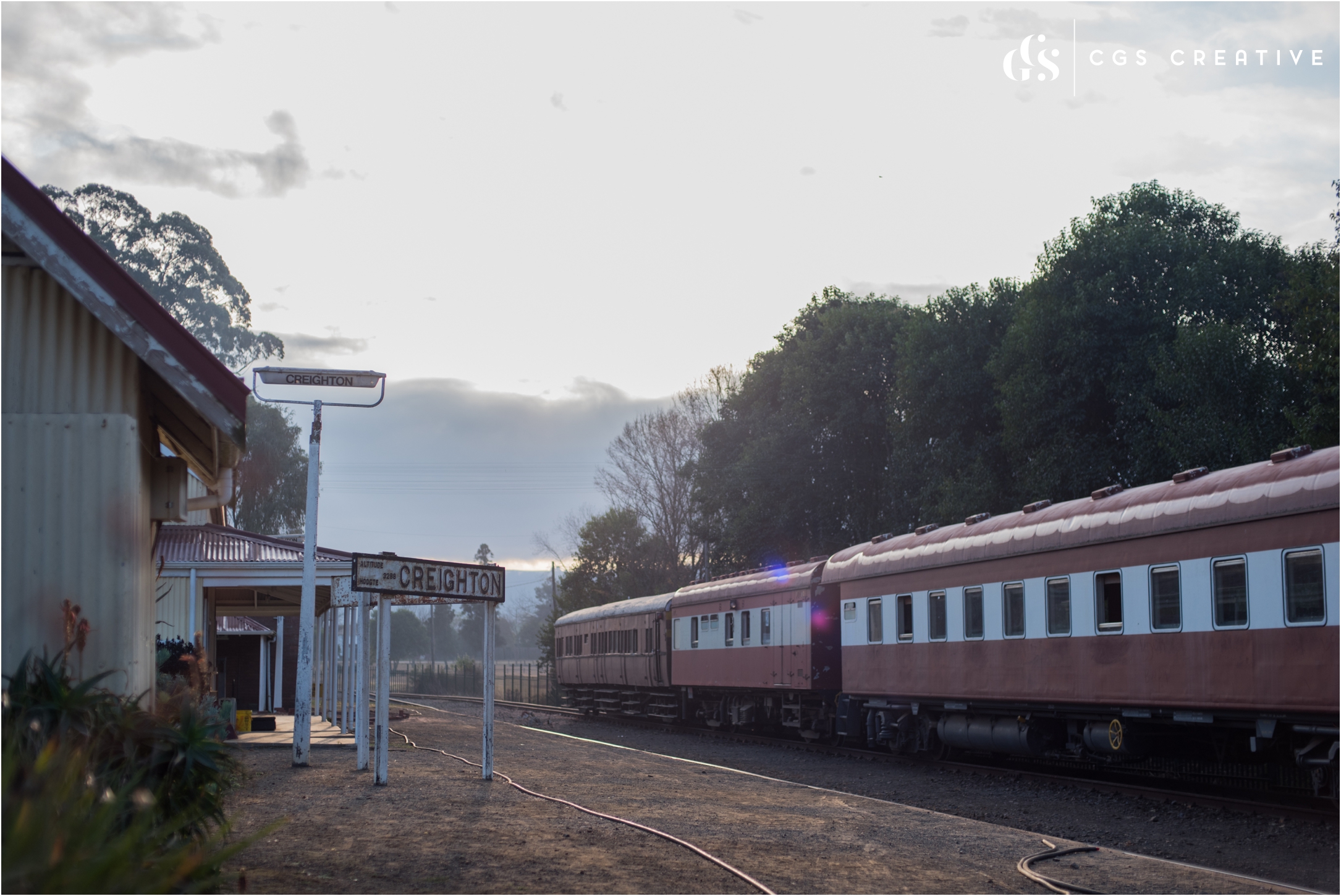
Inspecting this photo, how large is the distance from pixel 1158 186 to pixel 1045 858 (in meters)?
29.0

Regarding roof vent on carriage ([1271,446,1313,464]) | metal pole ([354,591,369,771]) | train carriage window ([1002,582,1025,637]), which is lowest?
metal pole ([354,591,369,771])

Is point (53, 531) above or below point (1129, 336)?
below

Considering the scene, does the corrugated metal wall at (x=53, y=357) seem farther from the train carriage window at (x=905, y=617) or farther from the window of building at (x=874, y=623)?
the window of building at (x=874, y=623)

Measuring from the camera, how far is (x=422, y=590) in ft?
48.0

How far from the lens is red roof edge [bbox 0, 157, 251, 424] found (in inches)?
313

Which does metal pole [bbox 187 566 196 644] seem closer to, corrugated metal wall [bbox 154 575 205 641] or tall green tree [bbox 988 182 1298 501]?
corrugated metal wall [bbox 154 575 205 641]

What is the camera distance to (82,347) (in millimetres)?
8391

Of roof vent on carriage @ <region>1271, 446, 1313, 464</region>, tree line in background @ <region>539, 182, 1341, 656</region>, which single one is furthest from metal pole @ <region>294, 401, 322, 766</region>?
tree line in background @ <region>539, 182, 1341, 656</region>

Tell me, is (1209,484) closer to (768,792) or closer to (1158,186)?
(768,792)

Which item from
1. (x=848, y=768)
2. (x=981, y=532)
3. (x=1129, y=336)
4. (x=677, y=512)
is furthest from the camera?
(x=677, y=512)

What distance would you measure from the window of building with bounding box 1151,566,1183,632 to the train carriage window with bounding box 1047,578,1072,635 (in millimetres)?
1690

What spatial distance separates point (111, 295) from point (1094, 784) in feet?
42.9

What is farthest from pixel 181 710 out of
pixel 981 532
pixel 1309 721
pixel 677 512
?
pixel 677 512

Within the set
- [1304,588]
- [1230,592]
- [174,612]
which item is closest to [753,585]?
[174,612]
